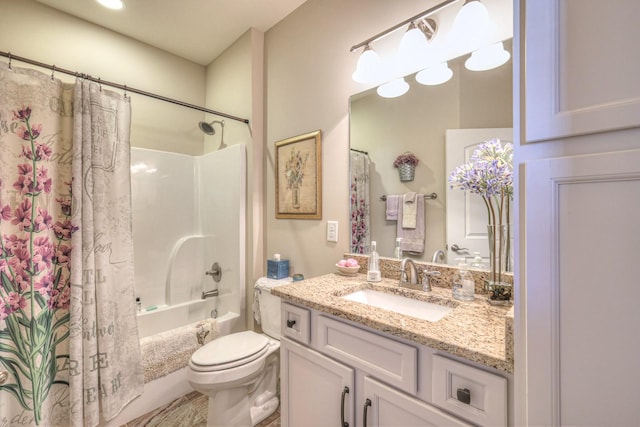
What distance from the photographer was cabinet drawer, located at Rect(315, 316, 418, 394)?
810mm

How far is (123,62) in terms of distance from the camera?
221cm

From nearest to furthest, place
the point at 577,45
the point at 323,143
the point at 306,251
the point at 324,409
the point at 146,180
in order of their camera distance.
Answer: the point at 577,45, the point at 324,409, the point at 323,143, the point at 306,251, the point at 146,180

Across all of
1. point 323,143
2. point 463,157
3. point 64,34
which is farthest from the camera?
point 64,34

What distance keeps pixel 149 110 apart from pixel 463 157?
2.46 m

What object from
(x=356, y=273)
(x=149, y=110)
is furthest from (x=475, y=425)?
(x=149, y=110)

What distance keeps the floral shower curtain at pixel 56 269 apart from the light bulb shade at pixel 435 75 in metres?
1.68

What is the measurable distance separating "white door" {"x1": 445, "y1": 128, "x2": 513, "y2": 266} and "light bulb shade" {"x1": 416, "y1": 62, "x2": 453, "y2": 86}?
234 millimetres

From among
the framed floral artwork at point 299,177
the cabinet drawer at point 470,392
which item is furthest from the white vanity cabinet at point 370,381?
the framed floral artwork at point 299,177

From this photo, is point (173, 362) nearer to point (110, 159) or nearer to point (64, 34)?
point (110, 159)

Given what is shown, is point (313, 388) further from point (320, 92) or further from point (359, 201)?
point (320, 92)

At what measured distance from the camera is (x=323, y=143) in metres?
1.68

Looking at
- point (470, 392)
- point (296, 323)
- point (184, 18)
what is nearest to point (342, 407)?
point (296, 323)

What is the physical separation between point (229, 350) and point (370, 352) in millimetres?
936

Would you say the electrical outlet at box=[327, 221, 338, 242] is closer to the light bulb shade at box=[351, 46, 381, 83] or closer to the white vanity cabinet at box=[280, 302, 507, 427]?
the white vanity cabinet at box=[280, 302, 507, 427]
